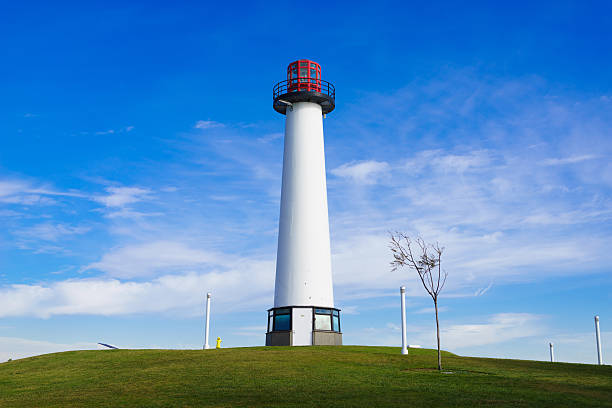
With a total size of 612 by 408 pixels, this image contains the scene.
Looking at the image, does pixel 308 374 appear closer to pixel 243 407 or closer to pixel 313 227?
pixel 243 407

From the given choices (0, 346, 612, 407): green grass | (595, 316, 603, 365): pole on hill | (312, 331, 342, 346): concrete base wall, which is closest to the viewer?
(0, 346, 612, 407): green grass

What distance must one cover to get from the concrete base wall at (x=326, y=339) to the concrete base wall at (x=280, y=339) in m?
1.73

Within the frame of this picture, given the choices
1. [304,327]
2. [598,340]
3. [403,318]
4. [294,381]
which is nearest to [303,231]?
[304,327]

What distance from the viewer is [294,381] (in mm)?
25062

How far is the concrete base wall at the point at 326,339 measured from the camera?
41.5 m

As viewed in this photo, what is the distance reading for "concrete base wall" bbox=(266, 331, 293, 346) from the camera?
41.6 m

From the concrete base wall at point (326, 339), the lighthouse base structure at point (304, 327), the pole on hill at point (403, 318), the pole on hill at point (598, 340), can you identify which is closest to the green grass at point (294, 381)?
the pole on hill at point (403, 318)

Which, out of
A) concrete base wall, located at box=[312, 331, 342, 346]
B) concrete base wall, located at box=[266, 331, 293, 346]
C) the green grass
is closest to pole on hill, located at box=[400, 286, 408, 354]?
the green grass

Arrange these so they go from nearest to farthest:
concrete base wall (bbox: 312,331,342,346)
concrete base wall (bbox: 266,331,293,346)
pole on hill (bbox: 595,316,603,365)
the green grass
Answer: the green grass
concrete base wall (bbox: 312,331,342,346)
concrete base wall (bbox: 266,331,293,346)
pole on hill (bbox: 595,316,603,365)

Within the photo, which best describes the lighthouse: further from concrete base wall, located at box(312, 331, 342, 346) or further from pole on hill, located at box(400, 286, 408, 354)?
pole on hill, located at box(400, 286, 408, 354)

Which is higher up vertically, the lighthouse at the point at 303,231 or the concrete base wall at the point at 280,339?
the lighthouse at the point at 303,231

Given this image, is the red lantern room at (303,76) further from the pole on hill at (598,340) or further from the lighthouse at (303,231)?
the pole on hill at (598,340)

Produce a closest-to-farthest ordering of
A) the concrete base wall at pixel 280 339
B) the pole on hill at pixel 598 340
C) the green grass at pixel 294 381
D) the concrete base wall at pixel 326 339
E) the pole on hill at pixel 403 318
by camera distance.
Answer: the green grass at pixel 294 381 < the pole on hill at pixel 403 318 < the concrete base wall at pixel 326 339 < the concrete base wall at pixel 280 339 < the pole on hill at pixel 598 340

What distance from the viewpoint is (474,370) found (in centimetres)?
2997
